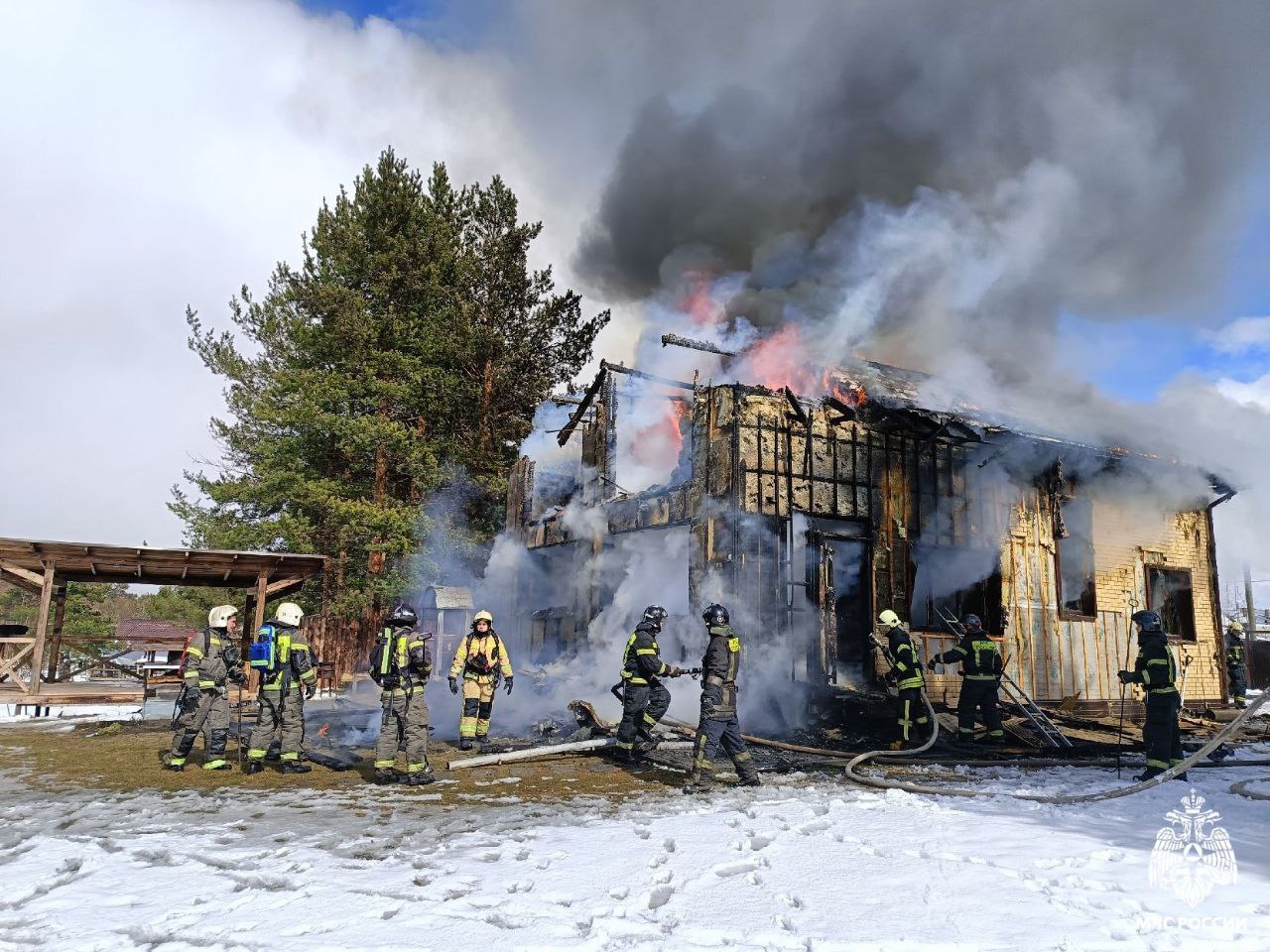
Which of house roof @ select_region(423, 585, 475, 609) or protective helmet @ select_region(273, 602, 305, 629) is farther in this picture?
house roof @ select_region(423, 585, 475, 609)

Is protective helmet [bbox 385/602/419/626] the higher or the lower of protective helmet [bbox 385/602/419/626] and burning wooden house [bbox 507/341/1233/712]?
the lower

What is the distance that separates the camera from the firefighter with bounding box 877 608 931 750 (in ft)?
33.4

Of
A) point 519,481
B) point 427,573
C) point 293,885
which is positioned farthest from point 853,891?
point 427,573

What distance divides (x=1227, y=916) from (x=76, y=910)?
5906 mm

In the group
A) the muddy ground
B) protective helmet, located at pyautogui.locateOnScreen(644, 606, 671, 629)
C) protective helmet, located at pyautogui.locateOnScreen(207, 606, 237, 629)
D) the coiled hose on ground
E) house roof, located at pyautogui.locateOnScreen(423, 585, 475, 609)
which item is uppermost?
house roof, located at pyautogui.locateOnScreen(423, 585, 475, 609)

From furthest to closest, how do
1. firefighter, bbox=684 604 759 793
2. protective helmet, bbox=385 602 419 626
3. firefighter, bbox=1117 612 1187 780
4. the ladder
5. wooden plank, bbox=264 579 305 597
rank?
wooden plank, bbox=264 579 305 597
the ladder
protective helmet, bbox=385 602 419 626
firefighter, bbox=1117 612 1187 780
firefighter, bbox=684 604 759 793

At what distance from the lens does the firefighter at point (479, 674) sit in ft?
32.8

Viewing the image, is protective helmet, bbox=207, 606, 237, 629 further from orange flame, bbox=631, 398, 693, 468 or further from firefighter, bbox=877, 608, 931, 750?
orange flame, bbox=631, 398, 693, 468

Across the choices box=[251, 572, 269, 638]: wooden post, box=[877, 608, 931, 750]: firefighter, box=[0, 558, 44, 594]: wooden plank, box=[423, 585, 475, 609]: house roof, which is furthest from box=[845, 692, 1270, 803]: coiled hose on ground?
box=[0, 558, 44, 594]: wooden plank

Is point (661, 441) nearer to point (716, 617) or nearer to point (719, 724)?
point (716, 617)

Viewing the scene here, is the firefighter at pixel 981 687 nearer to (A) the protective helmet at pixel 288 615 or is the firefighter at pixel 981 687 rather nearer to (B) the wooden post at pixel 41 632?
(A) the protective helmet at pixel 288 615

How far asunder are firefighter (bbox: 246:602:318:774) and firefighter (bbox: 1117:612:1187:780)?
8852mm

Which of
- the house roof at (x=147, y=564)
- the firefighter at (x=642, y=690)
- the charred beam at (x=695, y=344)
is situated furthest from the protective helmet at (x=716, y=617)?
the house roof at (x=147, y=564)

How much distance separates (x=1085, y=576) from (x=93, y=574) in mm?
19087
